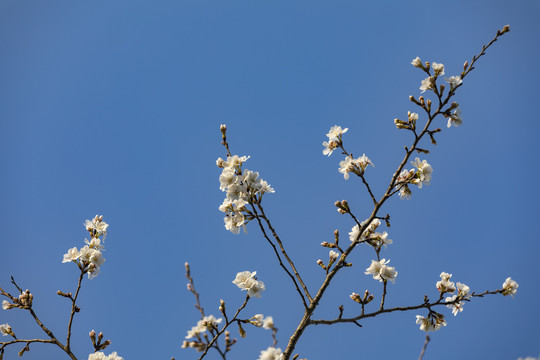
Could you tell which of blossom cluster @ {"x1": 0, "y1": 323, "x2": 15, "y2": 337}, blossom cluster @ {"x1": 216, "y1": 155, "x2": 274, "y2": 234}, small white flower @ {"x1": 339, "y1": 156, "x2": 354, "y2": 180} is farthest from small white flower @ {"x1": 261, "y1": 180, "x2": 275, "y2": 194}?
blossom cluster @ {"x1": 0, "y1": 323, "x2": 15, "y2": 337}

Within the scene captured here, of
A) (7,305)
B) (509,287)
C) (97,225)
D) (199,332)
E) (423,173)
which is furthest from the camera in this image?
(97,225)

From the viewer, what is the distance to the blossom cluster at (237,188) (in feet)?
11.4

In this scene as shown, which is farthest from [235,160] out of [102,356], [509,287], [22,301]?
[509,287]

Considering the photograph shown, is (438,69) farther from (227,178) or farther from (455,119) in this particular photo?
(227,178)

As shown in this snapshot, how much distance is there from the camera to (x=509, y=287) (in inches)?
151

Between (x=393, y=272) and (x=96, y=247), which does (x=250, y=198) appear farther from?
(x=96, y=247)

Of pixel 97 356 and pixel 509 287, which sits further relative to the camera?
pixel 509 287

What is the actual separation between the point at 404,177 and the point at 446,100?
33.4 inches

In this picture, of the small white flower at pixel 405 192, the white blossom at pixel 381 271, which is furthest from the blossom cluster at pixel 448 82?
the white blossom at pixel 381 271

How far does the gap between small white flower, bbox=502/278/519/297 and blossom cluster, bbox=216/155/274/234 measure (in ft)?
8.62

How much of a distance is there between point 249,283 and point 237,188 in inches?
35.0

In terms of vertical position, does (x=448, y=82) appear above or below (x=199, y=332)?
above

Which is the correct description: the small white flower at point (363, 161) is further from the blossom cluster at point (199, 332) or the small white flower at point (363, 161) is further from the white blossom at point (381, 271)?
the blossom cluster at point (199, 332)

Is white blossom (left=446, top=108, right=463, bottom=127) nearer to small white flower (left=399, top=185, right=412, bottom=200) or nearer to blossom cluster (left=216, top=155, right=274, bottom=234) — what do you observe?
small white flower (left=399, top=185, right=412, bottom=200)
